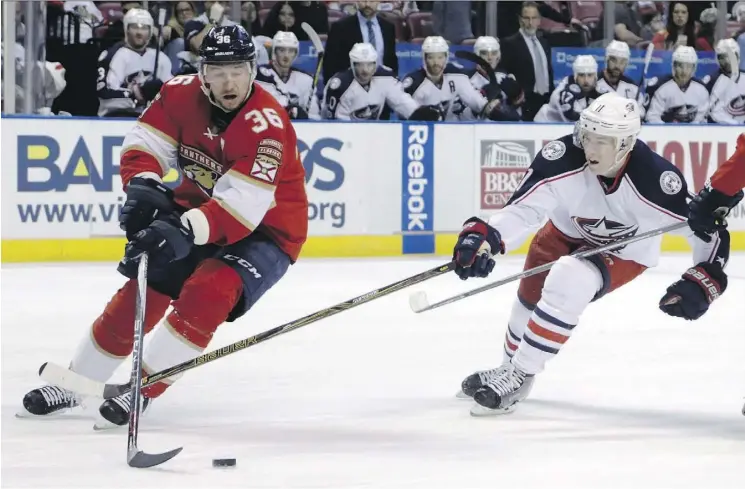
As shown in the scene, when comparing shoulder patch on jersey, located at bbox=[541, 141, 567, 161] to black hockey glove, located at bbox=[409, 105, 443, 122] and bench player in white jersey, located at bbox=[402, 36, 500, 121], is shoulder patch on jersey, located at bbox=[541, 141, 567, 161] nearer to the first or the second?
black hockey glove, located at bbox=[409, 105, 443, 122]

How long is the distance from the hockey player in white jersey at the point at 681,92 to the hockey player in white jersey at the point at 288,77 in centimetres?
252

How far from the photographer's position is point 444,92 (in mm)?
9109

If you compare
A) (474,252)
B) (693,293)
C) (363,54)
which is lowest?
(693,293)

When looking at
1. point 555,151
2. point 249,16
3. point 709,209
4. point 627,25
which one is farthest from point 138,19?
point 709,209

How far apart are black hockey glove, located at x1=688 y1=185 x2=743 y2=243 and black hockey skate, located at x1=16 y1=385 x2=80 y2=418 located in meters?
1.70

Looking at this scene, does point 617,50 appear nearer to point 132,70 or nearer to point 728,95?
point 728,95

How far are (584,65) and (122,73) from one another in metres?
3.08

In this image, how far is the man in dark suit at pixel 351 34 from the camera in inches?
357

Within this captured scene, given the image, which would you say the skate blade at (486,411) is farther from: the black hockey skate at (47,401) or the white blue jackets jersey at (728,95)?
the white blue jackets jersey at (728,95)

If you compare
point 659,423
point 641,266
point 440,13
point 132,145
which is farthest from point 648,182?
point 440,13

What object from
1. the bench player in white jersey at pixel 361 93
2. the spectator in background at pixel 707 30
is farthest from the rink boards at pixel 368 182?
the spectator in background at pixel 707 30

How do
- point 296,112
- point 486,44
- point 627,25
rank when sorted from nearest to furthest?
point 296,112 → point 486,44 → point 627,25

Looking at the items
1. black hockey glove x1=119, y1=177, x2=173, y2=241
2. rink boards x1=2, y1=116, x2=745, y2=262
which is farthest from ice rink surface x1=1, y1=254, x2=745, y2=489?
rink boards x1=2, y1=116, x2=745, y2=262

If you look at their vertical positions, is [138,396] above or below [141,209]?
below
